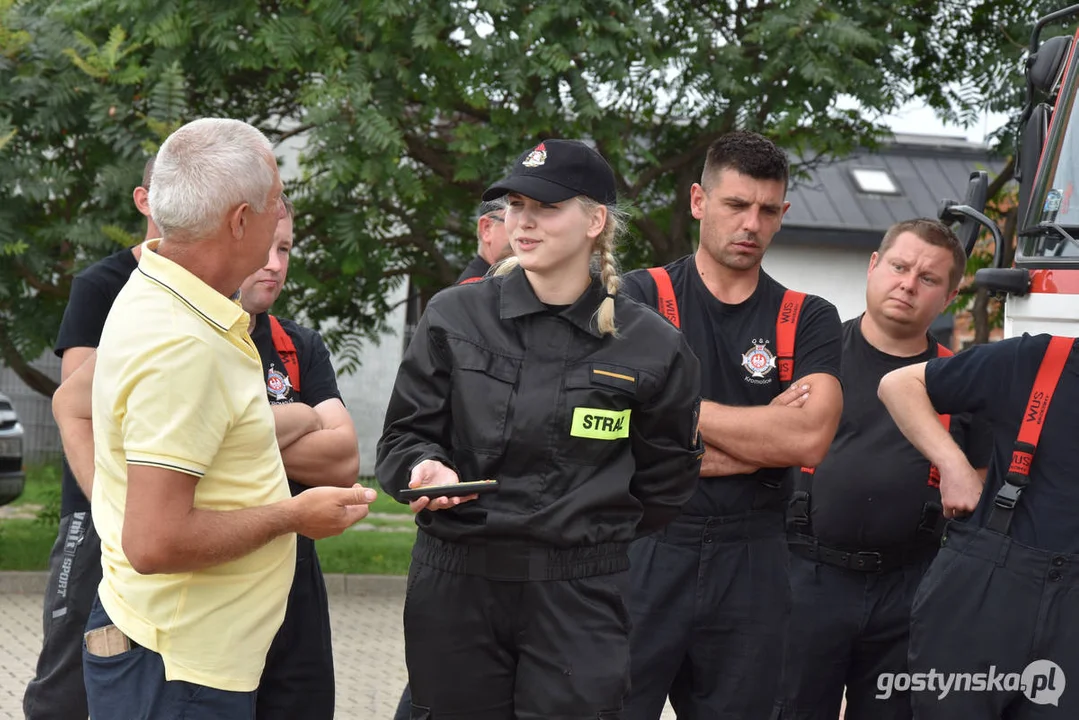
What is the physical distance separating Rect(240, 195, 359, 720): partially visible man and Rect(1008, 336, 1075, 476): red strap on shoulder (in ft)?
6.88

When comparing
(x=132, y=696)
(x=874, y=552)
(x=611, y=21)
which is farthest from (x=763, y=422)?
(x=611, y=21)

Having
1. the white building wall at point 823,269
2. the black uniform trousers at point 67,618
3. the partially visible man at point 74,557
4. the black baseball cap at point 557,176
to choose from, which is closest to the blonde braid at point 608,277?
the black baseball cap at point 557,176

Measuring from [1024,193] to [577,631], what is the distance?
2893mm

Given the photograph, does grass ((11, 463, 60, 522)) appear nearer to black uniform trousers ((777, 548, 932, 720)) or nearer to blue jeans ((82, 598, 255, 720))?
black uniform trousers ((777, 548, 932, 720))

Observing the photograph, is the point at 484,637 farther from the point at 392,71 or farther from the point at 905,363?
the point at 392,71

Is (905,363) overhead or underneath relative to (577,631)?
overhead

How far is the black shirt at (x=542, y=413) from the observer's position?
371 cm

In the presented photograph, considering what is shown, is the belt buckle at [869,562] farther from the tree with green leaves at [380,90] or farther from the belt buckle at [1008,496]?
the tree with green leaves at [380,90]

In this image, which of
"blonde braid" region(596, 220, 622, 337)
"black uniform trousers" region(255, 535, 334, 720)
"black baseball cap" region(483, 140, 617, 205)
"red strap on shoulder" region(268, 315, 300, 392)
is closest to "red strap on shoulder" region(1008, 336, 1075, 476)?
"blonde braid" region(596, 220, 622, 337)

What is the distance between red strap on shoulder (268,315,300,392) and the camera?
4.74 m

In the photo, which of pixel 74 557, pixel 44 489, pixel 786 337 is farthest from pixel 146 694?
pixel 44 489

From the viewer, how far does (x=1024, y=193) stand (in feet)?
18.0

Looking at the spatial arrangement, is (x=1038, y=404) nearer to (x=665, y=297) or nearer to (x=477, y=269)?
(x=665, y=297)

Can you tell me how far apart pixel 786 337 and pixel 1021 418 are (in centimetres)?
91
